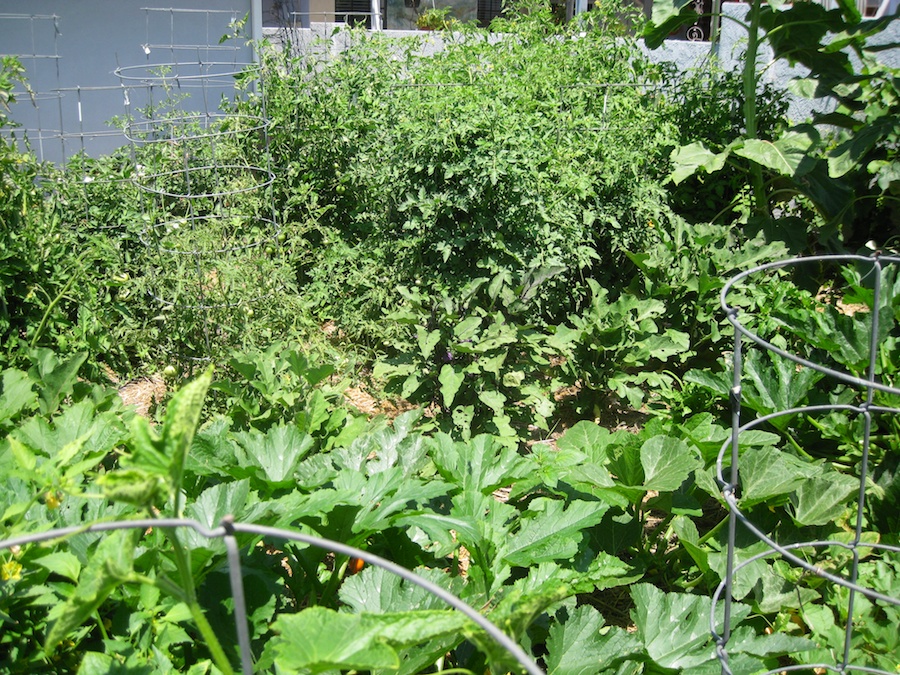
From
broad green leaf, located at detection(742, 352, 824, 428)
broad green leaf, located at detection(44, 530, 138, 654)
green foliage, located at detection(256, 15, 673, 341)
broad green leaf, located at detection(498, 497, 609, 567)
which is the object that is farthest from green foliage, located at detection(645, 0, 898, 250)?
broad green leaf, located at detection(44, 530, 138, 654)

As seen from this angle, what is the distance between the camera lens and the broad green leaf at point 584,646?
2.21 metres

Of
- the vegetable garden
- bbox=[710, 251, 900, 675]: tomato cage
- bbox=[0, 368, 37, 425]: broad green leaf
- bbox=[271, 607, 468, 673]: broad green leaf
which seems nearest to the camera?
bbox=[271, 607, 468, 673]: broad green leaf

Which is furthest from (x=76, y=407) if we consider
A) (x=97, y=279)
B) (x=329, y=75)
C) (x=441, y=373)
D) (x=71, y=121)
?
(x=71, y=121)

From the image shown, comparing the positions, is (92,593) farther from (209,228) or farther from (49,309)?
(209,228)

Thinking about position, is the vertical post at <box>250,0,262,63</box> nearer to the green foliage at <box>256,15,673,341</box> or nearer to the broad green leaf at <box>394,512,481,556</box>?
the green foliage at <box>256,15,673,341</box>

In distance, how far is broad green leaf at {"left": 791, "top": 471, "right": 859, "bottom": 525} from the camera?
2848mm

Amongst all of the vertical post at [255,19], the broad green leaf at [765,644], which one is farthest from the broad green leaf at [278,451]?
the vertical post at [255,19]

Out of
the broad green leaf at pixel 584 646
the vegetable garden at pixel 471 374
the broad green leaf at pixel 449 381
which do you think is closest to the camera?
the vegetable garden at pixel 471 374

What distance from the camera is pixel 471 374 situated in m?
4.03

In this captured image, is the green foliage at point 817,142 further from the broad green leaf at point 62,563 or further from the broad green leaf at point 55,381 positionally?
the broad green leaf at point 62,563

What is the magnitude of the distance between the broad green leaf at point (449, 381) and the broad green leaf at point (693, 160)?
2.11 meters

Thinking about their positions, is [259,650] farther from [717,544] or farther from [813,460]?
[813,460]

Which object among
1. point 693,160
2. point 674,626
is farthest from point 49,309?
point 693,160

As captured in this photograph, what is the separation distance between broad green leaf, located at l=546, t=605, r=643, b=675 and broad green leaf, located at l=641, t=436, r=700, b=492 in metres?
0.59
